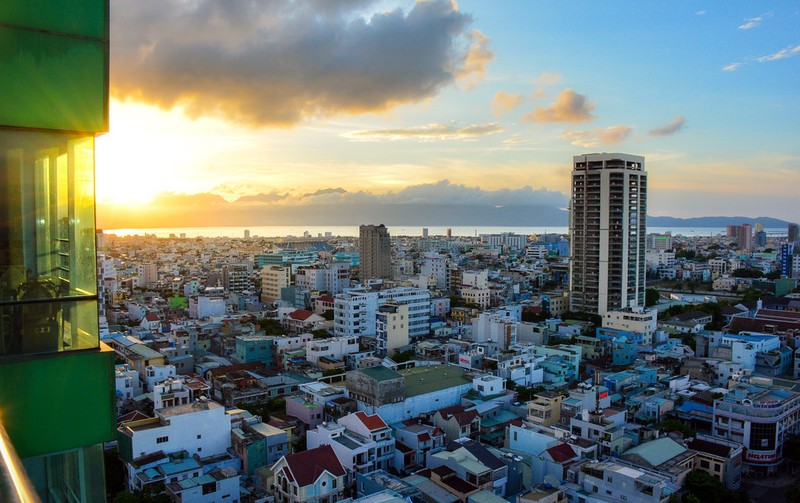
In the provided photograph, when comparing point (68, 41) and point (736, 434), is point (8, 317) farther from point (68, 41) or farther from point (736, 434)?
point (736, 434)

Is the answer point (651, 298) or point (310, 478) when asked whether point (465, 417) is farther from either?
point (651, 298)

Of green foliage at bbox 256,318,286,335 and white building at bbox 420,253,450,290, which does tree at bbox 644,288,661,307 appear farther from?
green foliage at bbox 256,318,286,335

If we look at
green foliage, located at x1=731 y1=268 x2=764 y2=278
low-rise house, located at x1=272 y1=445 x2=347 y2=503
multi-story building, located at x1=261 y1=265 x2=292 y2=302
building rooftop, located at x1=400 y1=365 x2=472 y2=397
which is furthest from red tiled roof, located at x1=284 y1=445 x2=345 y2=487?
green foliage, located at x1=731 y1=268 x2=764 y2=278

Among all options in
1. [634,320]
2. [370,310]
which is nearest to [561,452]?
[634,320]

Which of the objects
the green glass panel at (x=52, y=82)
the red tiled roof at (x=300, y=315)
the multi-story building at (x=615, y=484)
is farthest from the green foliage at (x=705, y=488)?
the red tiled roof at (x=300, y=315)

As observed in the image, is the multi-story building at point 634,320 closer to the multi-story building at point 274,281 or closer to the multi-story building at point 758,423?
the multi-story building at point 758,423

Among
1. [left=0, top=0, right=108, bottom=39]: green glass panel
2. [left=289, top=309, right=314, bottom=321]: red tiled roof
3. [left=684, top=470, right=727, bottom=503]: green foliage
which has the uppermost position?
[left=0, top=0, right=108, bottom=39]: green glass panel
